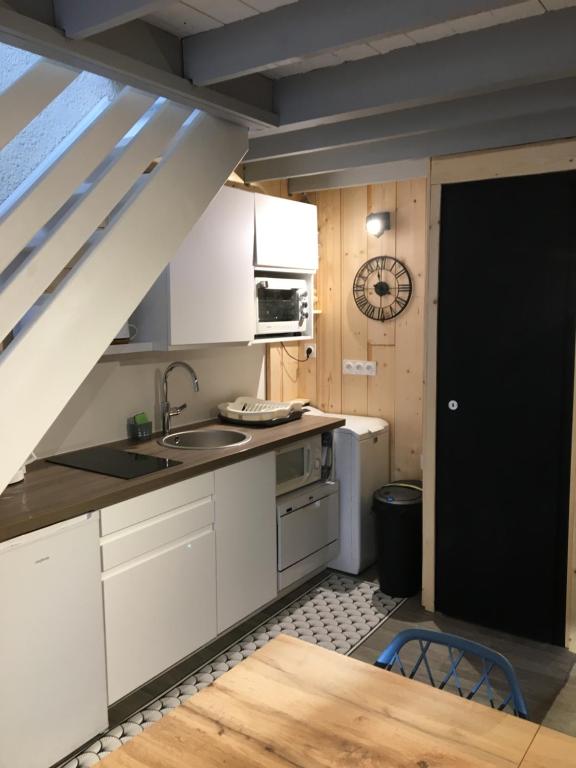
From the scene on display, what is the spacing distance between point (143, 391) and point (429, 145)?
1.89m

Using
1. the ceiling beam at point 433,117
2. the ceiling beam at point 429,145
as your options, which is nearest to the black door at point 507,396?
the ceiling beam at point 429,145

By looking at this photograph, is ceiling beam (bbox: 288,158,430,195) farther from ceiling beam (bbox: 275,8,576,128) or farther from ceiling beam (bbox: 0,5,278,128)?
ceiling beam (bbox: 0,5,278,128)

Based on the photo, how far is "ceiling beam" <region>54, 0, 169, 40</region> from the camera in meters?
1.60

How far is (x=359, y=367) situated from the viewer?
4.26 metres

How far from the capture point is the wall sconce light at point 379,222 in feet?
13.1

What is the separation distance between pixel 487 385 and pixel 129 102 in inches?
Result: 79.3

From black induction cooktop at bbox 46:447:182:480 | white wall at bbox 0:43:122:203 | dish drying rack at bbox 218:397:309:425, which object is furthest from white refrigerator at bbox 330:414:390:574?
white wall at bbox 0:43:122:203

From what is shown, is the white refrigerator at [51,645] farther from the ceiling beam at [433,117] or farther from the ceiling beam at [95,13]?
the ceiling beam at [433,117]

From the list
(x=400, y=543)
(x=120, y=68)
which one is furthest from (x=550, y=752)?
(x=400, y=543)

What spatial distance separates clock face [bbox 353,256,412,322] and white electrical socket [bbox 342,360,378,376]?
0.29 meters

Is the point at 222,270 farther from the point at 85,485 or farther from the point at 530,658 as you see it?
the point at 530,658

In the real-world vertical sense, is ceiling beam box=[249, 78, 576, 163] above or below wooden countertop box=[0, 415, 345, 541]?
above

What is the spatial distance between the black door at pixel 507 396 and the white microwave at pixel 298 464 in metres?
0.71

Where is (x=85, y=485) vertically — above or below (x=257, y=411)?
below
